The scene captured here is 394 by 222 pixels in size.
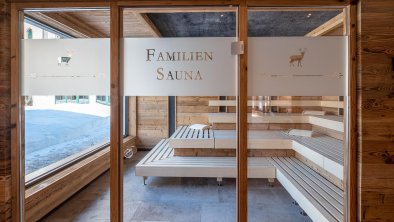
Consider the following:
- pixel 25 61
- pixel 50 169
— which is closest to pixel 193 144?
pixel 50 169

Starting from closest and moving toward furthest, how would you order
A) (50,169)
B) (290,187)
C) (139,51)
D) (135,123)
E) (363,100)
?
(363,100)
(139,51)
(290,187)
(50,169)
(135,123)

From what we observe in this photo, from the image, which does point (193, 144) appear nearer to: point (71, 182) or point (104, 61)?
point (71, 182)

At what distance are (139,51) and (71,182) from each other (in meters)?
1.98

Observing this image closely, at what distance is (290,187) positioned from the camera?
2404mm

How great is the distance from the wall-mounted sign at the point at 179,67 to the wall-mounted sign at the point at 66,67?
158 mm

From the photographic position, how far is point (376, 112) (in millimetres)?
1477

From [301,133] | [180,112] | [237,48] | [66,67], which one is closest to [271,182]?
[301,133]

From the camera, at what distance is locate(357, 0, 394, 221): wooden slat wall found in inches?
57.9

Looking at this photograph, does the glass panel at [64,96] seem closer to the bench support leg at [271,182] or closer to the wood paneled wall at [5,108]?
the wood paneled wall at [5,108]

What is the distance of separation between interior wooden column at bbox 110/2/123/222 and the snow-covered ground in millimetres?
482

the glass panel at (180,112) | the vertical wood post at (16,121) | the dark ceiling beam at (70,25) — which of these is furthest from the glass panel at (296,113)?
the vertical wood post at (16,121)

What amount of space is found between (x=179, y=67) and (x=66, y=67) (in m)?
0.75

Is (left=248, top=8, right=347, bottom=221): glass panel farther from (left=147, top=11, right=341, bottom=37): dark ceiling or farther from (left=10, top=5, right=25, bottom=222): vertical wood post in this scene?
(left=10, top=5, right=25, bottom=222): vertical wood post

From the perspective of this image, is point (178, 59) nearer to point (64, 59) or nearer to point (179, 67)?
point (179, 67)
